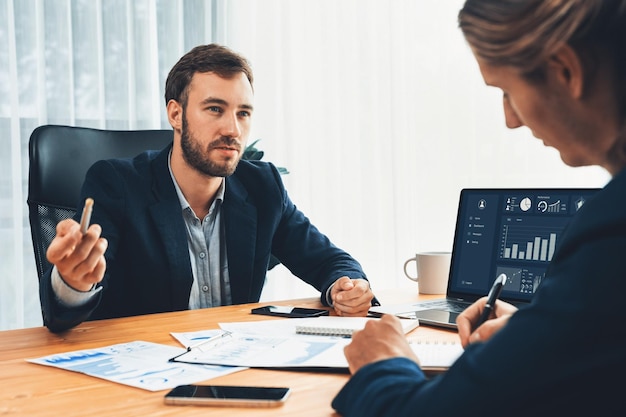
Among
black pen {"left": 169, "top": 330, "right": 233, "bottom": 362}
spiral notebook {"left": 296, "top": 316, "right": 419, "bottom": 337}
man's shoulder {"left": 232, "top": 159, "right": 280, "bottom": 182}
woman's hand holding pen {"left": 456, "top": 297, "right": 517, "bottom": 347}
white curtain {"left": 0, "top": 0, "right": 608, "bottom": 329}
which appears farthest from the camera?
white curtain {"left": 0, "top": 0, "right": 608, "bottom": 329}

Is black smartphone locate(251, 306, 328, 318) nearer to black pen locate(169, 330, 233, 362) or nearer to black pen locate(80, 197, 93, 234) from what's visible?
black pen locate(169, 330, 233, 362)

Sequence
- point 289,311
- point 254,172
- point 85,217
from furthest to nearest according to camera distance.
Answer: point 254,172 → point 289,311 → point 85,217

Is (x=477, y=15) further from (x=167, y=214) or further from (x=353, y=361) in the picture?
(x=167, y=214)

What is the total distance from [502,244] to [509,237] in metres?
0.02

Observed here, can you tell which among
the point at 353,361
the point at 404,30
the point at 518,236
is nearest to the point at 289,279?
the point at 404,30

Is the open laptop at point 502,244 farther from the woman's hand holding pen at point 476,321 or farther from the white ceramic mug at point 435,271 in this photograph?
the woman's hand holding pen at point 476,321

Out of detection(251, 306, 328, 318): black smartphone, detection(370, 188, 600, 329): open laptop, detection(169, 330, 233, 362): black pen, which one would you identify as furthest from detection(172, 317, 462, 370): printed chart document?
detection(370, 188, 600, 329): open laptop

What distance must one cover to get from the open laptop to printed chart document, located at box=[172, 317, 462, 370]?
0.24 m

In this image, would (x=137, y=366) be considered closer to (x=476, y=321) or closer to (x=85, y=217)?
(x=85, y=217)

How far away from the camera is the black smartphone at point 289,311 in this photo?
1.51 m

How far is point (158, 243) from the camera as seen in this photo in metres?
1.76

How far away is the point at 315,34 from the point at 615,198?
3.15 m

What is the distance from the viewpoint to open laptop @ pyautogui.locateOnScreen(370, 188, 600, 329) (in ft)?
4.79

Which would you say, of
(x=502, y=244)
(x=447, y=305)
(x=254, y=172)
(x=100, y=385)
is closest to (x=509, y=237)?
(x=502, y=244)
